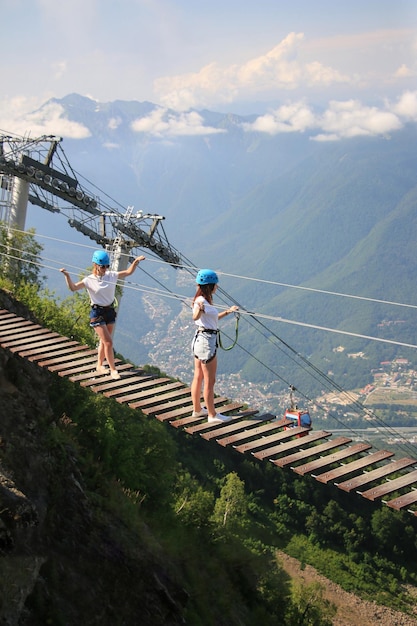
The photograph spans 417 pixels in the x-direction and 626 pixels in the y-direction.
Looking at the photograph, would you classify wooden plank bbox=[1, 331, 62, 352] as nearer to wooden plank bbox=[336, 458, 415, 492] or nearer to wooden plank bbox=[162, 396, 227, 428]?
wooden plank bbox=[162, 396, 227, 428]

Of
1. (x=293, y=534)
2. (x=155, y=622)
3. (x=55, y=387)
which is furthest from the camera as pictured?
(x=293, y=534)

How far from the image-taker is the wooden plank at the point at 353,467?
37.1 ft

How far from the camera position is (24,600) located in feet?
43.3

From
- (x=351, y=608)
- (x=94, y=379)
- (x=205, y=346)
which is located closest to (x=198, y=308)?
(x=205, y=346)

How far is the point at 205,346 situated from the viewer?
41.1 feet

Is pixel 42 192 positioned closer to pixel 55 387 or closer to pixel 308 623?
pixel 55 387

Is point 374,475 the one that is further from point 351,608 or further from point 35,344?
point 351,608

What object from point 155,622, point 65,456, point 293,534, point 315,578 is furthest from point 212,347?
point 293,534

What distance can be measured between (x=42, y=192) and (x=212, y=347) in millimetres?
31961

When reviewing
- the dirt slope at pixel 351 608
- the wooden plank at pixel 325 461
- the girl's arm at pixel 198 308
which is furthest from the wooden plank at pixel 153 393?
Answer: the dirt slope at pixel 351 608

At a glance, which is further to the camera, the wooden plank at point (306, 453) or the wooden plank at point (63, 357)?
the wooden plank at point (63, 357)

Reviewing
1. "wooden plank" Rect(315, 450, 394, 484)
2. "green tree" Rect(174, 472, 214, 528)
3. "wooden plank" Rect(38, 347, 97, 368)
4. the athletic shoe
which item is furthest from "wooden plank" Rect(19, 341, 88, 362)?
"green tree" Rect(174, 472, 214, 528)

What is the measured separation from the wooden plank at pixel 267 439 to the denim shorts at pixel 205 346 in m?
1.72

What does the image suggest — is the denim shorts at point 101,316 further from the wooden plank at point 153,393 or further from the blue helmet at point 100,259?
the wooden plank at point 153,393
